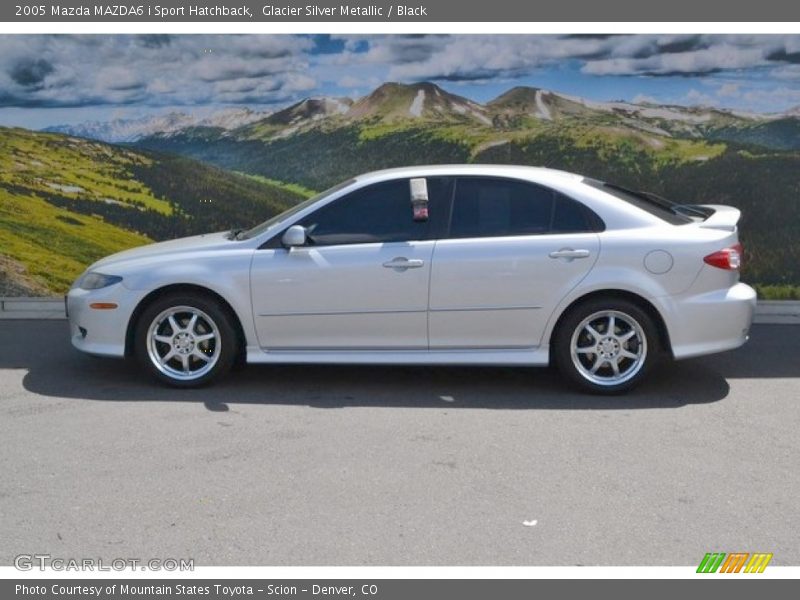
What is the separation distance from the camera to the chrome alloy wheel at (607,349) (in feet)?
22.6

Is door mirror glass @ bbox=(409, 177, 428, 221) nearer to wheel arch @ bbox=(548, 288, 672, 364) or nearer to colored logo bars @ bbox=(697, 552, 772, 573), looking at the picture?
wheel arch @ bbox=(548, 288, 672, 364)

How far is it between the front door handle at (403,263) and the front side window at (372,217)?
0.18 meters

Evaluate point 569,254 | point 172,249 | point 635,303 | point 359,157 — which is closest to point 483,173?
point 569,254

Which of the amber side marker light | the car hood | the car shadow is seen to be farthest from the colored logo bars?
the amber side marker light

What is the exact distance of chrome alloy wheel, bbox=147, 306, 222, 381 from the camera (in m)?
7.06

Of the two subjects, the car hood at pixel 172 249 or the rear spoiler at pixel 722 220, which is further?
the car hood at pixel 172 249

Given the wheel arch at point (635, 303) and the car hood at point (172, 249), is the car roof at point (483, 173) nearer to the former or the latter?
the wheel arch at point (635, 303)

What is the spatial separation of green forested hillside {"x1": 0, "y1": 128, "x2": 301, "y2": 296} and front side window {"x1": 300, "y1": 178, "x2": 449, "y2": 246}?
11.5 feet

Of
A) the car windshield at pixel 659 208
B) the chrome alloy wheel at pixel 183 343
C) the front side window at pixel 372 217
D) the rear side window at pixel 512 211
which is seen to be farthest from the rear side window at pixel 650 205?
the chrome alloy wheel at pixel 183 343

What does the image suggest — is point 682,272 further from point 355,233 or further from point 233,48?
point 233,48

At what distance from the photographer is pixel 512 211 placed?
701 centimetres
